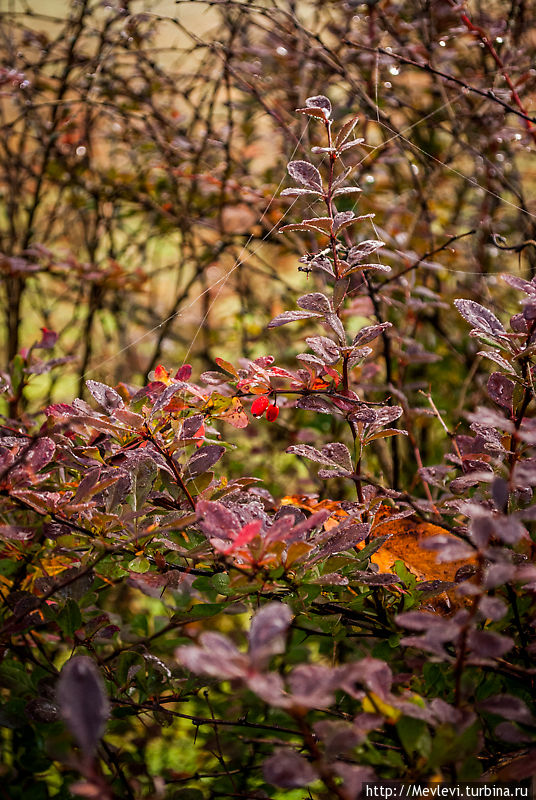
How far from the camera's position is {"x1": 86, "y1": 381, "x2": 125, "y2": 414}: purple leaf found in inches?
29.4

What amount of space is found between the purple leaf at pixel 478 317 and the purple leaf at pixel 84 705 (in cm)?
50

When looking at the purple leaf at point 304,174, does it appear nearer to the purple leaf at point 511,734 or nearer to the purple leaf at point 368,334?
the purple leaf at point 368,334

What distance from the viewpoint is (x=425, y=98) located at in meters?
2.44

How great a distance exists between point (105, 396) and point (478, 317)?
16.3 inches

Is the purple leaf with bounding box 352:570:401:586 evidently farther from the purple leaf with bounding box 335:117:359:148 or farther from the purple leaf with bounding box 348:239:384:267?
the purple leaf with bounding box 335:117:359:148

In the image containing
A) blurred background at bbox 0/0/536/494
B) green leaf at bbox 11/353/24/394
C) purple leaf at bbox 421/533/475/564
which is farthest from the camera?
blurred background at bbox 0/0/536/494

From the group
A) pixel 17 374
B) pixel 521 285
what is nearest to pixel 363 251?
pixel 521 285

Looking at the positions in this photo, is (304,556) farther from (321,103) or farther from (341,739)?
(321,103)

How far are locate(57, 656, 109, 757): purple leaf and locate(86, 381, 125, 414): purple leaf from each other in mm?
382

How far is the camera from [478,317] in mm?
707

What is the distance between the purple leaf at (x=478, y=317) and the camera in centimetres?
70

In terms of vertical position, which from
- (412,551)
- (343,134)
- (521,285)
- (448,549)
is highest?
(343,134)

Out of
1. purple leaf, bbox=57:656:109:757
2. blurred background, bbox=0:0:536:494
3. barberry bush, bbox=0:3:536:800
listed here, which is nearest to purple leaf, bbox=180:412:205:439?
barberry bush, bbox=0:3:536:800

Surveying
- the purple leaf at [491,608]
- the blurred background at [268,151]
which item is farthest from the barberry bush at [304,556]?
the blurred background at [268,151]
